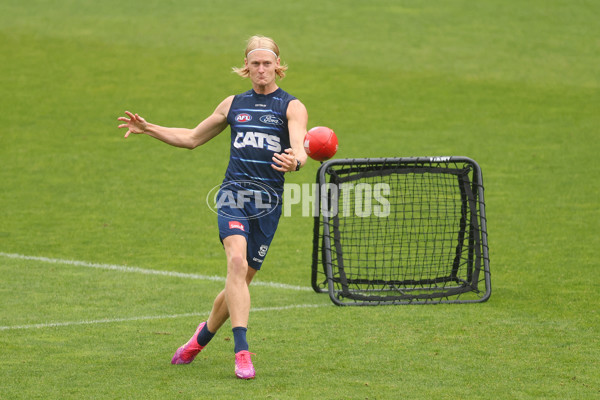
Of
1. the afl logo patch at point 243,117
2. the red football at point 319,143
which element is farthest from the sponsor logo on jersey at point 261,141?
the red football at point 319,143

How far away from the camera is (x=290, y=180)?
1669 cm

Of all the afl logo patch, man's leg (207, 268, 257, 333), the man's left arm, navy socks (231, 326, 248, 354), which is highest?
the afl logo patch

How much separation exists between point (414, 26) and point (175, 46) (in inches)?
314

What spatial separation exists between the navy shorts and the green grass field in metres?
0.94

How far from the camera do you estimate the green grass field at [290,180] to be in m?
6.97

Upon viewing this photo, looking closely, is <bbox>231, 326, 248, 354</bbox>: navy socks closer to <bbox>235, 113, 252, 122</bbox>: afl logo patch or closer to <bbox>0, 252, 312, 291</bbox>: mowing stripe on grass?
<bbox>235, 113, 252, 122</bbox>: afl logo patch

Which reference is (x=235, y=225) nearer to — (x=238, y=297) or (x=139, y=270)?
(x=238, y=297)

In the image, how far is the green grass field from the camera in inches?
274

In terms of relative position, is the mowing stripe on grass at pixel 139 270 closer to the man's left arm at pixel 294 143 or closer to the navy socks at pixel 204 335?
the navy socks at pixel 204 335

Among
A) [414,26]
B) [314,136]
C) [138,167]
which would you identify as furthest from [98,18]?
[314,136]

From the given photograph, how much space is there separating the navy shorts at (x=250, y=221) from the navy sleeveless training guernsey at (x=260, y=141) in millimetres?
172

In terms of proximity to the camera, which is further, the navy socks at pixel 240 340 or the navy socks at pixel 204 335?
the navy socks at pixel 204 335

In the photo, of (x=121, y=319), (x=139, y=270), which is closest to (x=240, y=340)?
(x=121, y=319)

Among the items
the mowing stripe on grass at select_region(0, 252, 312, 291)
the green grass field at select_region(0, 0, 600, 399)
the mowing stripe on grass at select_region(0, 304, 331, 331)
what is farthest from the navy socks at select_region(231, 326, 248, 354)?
the mowing stripe on grass at select_region(0, 252, 312, 291)
